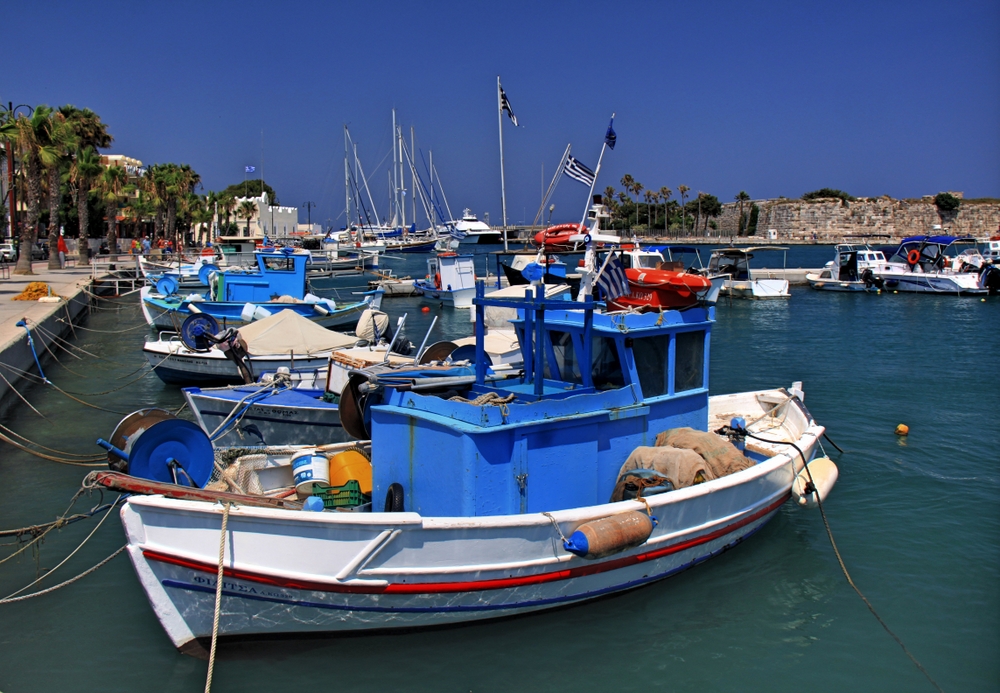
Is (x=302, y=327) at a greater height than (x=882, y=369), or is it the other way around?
(x=302, y=327)

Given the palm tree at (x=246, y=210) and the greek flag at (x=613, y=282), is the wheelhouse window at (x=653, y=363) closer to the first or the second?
the greek flag at (x=613, y=282)

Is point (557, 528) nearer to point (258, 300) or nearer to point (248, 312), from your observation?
point (248, 312)

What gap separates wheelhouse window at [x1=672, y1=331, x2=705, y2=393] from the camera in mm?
9078

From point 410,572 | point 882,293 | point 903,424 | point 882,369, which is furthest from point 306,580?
point 882,293

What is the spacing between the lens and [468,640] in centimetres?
761

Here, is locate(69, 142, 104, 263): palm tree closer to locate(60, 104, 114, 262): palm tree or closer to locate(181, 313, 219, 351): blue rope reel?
locate(60, 104, 114, 262): palm tree

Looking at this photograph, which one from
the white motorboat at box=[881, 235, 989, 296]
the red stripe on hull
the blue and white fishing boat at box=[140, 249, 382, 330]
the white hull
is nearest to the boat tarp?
the blue and white fishing boat at box=[140, 249, 382, 330]

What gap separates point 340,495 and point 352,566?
6.67 ft

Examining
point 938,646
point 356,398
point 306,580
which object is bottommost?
point 938,646

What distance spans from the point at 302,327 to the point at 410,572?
12520 millimetres

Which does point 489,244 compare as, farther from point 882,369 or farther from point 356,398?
point 356,398

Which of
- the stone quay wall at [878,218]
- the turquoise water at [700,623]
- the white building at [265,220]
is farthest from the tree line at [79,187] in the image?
the stone quay wall at [878,218]

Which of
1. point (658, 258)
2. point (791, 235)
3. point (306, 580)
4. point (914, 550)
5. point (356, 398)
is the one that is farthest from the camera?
point (791, 235)

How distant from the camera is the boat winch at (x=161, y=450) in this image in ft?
24.7
